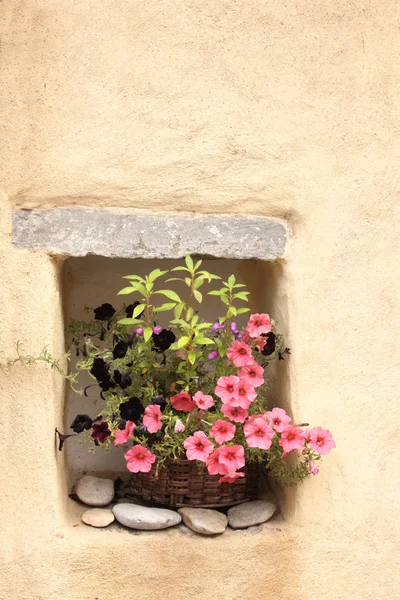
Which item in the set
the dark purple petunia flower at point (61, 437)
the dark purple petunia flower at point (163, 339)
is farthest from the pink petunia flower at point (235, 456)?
the dark purple petunia flower at point (61, 437)

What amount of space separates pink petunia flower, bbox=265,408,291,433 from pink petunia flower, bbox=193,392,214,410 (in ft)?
0.61

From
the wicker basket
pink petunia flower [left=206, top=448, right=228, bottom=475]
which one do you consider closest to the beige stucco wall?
the wicker basket

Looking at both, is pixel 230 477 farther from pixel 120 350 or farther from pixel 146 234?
pixel 146 234

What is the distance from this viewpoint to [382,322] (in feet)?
9.02

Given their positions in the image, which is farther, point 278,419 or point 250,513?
point 250,513

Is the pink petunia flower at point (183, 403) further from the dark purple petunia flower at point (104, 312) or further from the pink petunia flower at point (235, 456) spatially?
the dark purple petunia flower at point (104, 312)

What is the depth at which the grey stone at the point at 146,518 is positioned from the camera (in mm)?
2641

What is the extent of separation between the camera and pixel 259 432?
2.59m

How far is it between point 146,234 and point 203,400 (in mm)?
546

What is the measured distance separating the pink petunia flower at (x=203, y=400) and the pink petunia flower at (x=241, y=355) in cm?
13

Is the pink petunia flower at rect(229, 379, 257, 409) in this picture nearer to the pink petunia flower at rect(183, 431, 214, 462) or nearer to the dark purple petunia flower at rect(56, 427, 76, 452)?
the pink petunia flower at rect(183, 431, 214, 462)

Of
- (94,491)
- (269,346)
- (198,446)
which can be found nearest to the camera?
(198,446)

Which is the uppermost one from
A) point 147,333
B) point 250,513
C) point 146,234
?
point 146,234

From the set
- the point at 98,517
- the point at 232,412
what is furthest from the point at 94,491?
the point at 232,412
